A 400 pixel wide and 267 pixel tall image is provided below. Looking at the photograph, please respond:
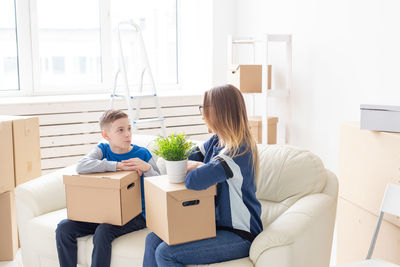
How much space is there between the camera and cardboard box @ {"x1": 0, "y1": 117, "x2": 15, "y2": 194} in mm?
2740

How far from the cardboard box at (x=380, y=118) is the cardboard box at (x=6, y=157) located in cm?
193

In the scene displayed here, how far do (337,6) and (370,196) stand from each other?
147cm

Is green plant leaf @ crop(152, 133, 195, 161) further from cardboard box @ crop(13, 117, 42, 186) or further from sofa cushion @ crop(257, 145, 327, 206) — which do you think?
cardboard box @ crop(13, 117, 42, 186)

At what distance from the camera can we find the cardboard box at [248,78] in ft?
12.6

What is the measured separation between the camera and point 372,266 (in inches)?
72.1

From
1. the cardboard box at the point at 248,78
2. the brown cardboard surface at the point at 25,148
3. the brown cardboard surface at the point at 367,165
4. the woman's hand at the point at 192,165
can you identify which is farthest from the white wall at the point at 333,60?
the brown cardboard surface at the point at 25,148

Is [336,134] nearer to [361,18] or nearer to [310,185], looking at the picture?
[361,18]

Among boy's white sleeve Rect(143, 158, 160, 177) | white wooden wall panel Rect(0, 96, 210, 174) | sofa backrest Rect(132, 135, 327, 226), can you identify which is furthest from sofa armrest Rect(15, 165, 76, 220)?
white wooden wall panel Rect(0, 96, 210, 174)

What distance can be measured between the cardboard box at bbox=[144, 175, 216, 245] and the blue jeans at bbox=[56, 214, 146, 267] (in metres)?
0.28

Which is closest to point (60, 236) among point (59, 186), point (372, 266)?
point (59, 186)

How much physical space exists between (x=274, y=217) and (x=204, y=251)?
474 mm

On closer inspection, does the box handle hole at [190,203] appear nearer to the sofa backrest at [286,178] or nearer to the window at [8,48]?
the sofa backrest at [286,178]

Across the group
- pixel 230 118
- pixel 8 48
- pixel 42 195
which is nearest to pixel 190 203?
pixel 230 118

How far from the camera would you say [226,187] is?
189 cm
